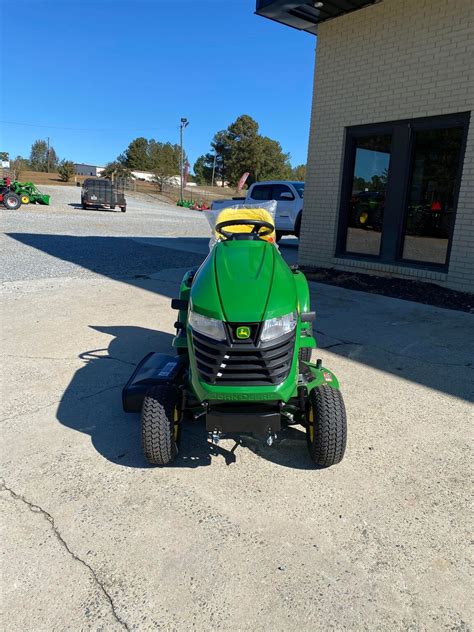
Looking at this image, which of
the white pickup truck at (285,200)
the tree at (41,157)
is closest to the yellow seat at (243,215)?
the white pickup truck at (285,200)

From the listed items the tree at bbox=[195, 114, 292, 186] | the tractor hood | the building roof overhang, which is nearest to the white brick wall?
the building roof overhang

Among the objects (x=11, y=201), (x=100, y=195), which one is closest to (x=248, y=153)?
(x=100, y=195)

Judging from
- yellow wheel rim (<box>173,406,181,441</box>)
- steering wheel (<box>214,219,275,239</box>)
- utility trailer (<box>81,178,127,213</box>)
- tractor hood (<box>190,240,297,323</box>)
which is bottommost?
yellow wheel rim (<box>173,406,181,441</box>)

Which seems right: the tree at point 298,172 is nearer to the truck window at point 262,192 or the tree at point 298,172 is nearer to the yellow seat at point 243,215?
the truck window at point 262,192

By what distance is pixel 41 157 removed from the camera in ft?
351

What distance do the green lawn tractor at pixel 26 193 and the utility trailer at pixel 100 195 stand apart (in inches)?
97.0

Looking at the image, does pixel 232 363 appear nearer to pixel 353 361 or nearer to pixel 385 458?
pixel 385 458

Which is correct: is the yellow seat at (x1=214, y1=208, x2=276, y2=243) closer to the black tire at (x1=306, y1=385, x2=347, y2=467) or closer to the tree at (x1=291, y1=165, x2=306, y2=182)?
the black tire at (x1=306, y1=385, x2=347, y2=467)

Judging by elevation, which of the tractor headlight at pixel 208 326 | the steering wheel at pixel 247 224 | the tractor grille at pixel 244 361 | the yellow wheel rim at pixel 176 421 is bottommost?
the yellow wheel rim at pixel 176 421

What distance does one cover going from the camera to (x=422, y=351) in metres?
5.04

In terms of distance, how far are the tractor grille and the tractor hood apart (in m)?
0.13

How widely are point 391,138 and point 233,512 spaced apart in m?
8.17

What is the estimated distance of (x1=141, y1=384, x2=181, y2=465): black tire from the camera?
2693 mm

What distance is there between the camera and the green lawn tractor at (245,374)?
2537mm
